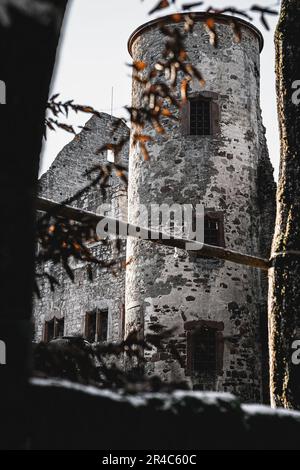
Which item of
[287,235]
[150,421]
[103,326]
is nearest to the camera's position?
[150,421]

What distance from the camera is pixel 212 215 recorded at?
15578mm

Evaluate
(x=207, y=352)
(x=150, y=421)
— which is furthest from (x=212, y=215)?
(x=150, y=421)

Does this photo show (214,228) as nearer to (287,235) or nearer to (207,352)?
(207,352)

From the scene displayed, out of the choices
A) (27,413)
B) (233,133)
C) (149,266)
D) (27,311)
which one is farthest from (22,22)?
(233,133)

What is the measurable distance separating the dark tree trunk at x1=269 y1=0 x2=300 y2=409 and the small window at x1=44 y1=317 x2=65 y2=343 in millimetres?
14733

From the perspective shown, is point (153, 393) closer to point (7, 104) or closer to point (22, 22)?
point (7, 104)

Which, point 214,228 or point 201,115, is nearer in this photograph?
point 214,228

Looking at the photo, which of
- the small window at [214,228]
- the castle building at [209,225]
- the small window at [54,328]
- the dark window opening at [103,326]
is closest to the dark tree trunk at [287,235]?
the castle building at [209,225]

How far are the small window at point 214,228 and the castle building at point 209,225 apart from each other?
0.02 m

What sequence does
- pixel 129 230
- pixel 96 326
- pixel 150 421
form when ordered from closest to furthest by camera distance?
pixel 150 421
pixel 129 230
pixel 96 326

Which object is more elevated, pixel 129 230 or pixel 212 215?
pixel 212 215

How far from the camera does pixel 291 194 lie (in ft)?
18.3

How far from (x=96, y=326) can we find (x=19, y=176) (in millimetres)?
16863

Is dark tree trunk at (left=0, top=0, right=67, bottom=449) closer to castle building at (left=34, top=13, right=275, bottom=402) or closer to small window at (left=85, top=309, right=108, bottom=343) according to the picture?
castle building at (left=34, top=13, right=275, bottom=402)
